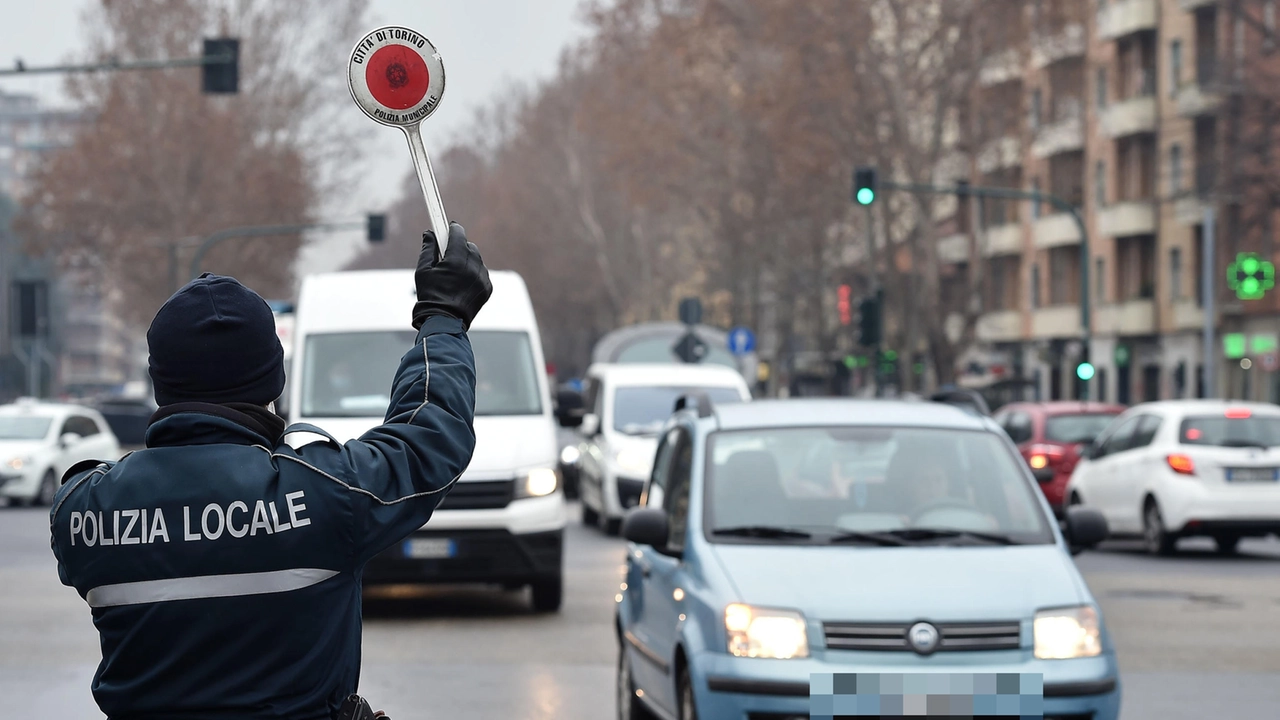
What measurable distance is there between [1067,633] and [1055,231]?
65515 millimetres

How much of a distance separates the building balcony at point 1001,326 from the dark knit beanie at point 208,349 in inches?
2894

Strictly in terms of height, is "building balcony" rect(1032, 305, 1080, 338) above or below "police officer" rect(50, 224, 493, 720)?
below

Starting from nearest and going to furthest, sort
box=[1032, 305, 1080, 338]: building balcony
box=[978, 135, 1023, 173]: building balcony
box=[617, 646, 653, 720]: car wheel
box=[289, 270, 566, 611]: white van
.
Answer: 1. box=[617, 646, 653, 720]: car wheel
2. box=[289, 270, 566, 611]: white van
3. box=[978, 135, 1023, 173]: building balcony
4. box=[1032, 305, 1080, 338]: building balcony

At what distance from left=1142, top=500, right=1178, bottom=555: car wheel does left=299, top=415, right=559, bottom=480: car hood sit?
8089 millimetres

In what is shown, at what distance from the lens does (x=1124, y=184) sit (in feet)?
215

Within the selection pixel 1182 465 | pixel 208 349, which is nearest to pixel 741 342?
pixel 1182 465

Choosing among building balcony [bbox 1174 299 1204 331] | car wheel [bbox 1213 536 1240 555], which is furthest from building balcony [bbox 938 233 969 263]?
car wheel [bbox 1213 536 1240 555]

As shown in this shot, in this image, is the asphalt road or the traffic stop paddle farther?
the asphalt road

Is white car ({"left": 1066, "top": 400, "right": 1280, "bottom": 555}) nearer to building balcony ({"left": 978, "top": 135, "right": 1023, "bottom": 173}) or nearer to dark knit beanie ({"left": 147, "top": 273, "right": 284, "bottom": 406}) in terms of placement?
dark knit beanie ({"left": 147, "top": 273, "right": 284, "bottom": 406})

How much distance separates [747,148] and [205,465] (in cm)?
5531

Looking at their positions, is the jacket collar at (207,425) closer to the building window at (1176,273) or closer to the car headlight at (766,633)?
the car headlight at (766,633)

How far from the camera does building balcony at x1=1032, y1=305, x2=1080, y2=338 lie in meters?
69.7

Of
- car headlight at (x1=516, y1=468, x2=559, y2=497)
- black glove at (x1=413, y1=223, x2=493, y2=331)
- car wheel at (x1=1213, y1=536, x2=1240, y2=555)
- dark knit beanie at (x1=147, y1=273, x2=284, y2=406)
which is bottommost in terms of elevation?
car wheel at (x1=1213, y1=536, x2=1240, y2=555)

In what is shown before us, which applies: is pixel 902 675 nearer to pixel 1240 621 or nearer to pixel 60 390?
pixel 1240 621
